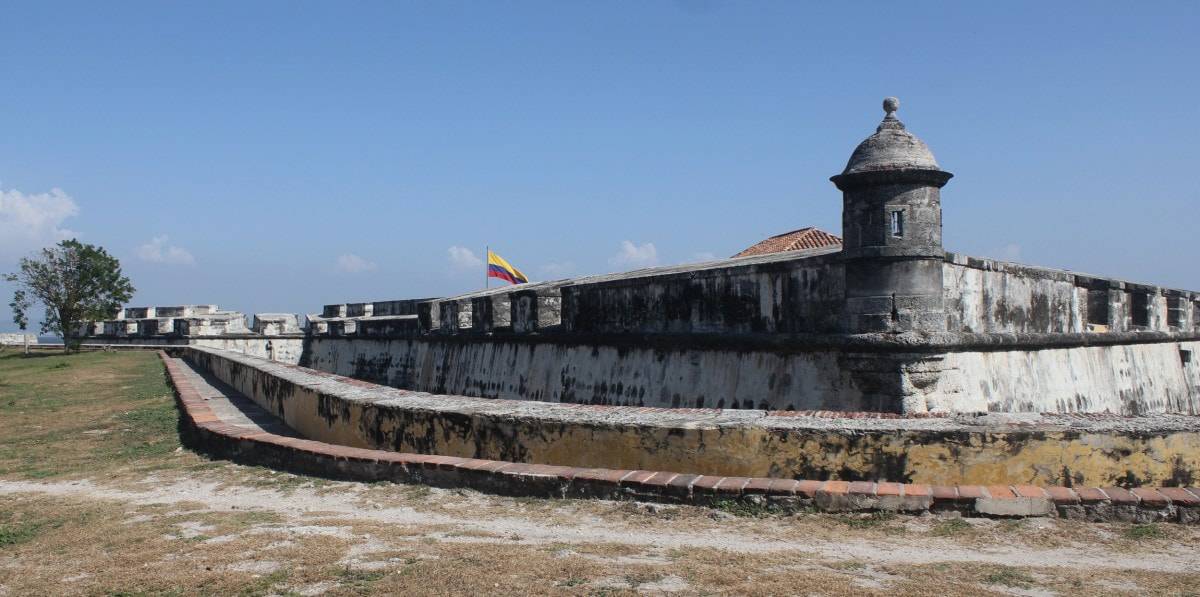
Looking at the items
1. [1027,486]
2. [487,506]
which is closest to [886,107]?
[1027,486]

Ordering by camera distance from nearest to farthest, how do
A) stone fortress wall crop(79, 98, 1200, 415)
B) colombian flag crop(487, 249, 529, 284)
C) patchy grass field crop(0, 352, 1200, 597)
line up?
1. patchy grass field crop(0, 352, 1200, 597)
2. stone fortress wall crop(79, 98, 1200, 415)
3. colombian flag crop(487, 249, 529, 284)

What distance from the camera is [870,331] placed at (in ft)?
27.2

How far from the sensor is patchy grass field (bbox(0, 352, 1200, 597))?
10.6ft

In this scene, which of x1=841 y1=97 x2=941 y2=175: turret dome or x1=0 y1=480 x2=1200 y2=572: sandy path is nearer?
x1=0 y1=480 x2=1200 y2=572: sandy path

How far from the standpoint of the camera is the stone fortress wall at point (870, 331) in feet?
27.2

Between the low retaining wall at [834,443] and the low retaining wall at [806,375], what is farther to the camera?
the low retaining wall at [806,375]

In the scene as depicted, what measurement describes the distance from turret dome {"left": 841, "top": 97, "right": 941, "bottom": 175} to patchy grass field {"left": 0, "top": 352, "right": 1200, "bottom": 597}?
16.3ft

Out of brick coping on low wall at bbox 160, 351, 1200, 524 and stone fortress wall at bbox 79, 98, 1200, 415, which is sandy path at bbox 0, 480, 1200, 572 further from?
stone fortress wall at bbox 79, 98, 1200, 415

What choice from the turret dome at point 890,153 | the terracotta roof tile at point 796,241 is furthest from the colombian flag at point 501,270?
the turret dome at point 890,153

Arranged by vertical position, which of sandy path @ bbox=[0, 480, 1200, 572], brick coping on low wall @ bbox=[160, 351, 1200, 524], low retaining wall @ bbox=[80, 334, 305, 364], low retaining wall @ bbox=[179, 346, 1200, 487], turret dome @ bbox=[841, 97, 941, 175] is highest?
turret dome @ bbox=[841, 97, 941, 175]

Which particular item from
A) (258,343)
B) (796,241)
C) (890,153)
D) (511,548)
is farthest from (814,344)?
(258,343)

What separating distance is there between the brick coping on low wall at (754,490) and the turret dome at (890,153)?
462cm

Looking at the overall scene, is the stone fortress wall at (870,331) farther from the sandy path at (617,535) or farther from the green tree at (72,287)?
the green tree at (72,287)

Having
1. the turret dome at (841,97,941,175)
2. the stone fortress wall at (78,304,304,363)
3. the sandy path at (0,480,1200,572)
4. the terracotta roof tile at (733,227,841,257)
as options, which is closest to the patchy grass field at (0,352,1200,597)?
the sandy path at (0,480,1200,572)
